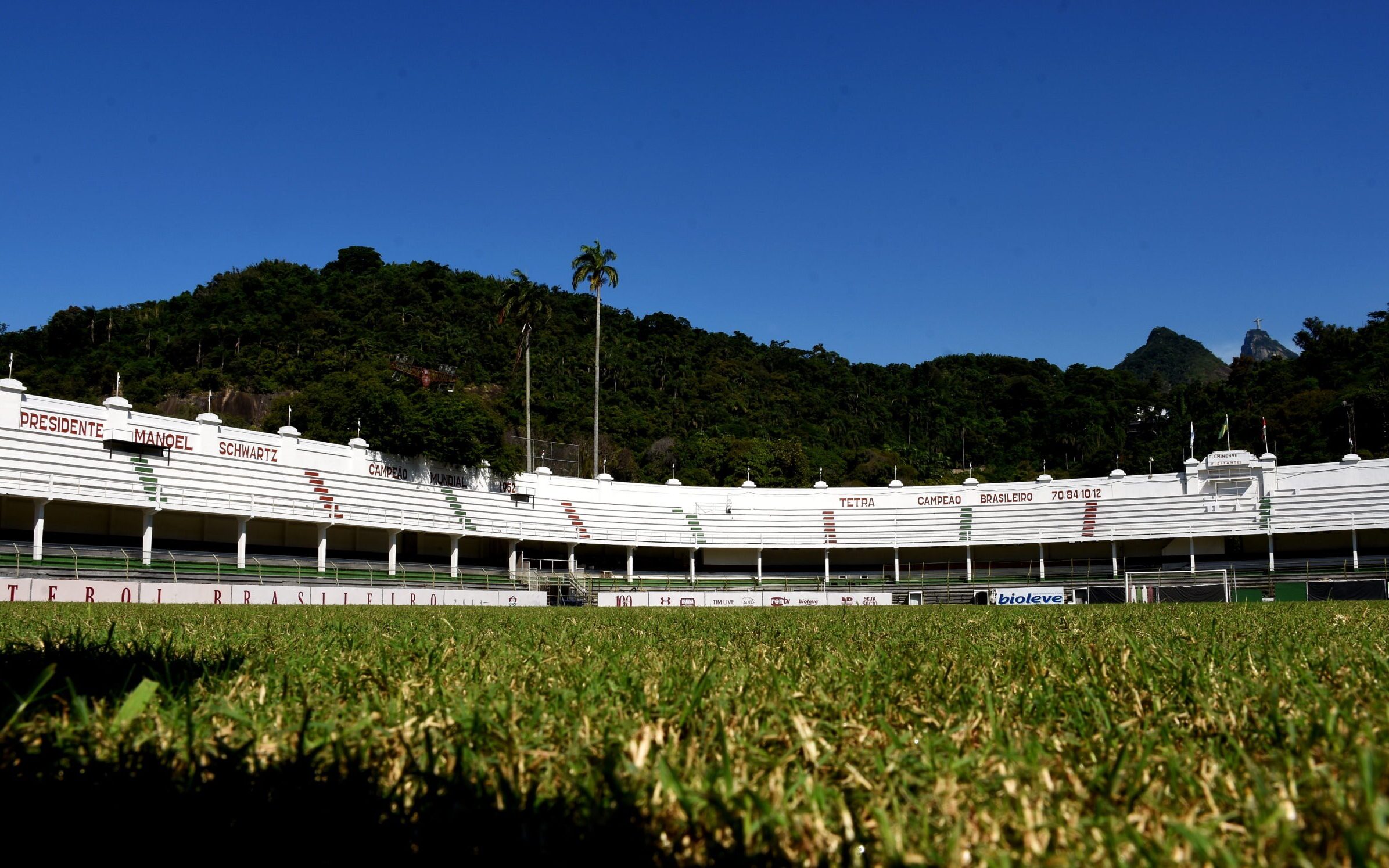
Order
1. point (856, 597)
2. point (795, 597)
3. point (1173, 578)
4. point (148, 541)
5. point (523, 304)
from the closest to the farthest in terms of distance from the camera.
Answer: point (148, 541) → point (1173, 578) → point (856, 597) → point (795, 597) → point (523, 304)

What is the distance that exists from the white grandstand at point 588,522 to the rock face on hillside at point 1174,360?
120 metres

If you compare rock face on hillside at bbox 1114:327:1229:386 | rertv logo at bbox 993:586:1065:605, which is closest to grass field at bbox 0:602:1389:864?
rertv logo at bbox 993:586:1065:605

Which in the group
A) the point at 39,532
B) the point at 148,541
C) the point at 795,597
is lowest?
the point at 795,597

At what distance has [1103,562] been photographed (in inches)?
2224

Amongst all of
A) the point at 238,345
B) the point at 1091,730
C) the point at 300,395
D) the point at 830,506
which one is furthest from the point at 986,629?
the point at 238,345

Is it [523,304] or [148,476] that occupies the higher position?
[523,304]

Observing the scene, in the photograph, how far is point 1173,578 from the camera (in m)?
42.8

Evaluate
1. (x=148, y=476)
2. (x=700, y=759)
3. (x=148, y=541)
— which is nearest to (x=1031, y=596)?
(x=148, y=541)

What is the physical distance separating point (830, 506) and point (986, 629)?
5013cm

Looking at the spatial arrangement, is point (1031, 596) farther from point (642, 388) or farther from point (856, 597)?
point (642, 388)

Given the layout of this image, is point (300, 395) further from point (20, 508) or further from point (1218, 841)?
point (1218, 841)

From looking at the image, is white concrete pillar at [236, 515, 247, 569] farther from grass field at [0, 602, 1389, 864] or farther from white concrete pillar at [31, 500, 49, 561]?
grass field at [0, 602, 1389, 864]

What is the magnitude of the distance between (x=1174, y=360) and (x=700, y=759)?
191 m

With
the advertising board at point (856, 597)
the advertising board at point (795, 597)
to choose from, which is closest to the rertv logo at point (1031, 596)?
the advertising board at point (856, 597)
